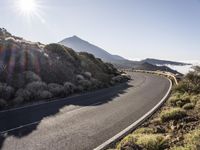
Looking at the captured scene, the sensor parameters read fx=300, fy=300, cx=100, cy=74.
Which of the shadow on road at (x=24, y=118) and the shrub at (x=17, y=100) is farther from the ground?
the shrub at (x=17, y=100)

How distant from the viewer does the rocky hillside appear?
64.2 feet

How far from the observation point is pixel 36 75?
2347cm

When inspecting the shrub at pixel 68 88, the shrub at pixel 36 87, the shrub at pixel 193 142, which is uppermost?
the shrub at pixel 36 87

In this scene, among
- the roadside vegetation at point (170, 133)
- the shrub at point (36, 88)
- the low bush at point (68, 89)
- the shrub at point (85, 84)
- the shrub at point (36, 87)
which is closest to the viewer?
the roadside vegetation at point (170, 133)

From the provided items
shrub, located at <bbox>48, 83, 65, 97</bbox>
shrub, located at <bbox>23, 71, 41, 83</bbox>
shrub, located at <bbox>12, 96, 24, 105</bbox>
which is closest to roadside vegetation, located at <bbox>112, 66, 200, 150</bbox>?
shrub, located at <bbox>12, 96, 24, 105</bbox>

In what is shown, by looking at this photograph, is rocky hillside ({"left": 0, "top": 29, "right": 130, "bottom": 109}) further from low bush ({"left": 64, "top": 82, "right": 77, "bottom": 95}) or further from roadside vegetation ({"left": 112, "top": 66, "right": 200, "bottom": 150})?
roadside vegetation ({"left": 112, "top": 66, "right": 200, "bottom": 150})

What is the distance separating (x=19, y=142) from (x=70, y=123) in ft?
10.8

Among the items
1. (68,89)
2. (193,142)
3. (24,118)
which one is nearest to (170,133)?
(193,142)

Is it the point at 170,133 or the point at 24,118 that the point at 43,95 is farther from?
the point at 170,133

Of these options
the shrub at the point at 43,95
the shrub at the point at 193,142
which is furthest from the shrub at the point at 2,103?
the shrub at the point at 193,142

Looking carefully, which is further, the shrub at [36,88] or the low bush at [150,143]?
the shrub at [36,88]

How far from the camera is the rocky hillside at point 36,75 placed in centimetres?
1957

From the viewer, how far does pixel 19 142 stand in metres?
9.48

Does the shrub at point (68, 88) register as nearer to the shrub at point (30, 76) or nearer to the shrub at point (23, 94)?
A: the shrub at point (30, 76)
